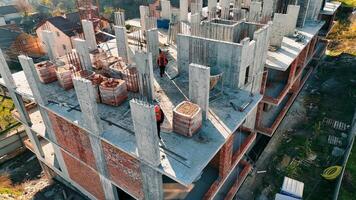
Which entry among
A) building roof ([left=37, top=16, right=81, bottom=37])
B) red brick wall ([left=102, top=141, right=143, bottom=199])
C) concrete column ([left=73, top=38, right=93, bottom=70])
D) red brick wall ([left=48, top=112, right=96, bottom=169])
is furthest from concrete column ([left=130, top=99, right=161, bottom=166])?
building roof ([left=37, top=16, right=81, bottom=37])

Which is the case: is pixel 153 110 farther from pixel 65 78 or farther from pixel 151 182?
pixel 65 78

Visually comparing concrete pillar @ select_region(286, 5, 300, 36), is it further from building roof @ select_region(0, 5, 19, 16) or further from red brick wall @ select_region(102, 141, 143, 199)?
building roof @ select_region(0, 5, 19, 16)

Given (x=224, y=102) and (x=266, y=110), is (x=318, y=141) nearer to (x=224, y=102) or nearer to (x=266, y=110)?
(x=266, y=110)

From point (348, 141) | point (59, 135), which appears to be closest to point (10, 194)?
point (59, 135)

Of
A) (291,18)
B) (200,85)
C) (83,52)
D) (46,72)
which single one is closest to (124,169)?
(200,85)

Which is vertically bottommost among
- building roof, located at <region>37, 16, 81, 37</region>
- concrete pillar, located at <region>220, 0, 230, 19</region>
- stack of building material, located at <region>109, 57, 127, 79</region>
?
building roof, located at <region>37, 16, 81, 37</region>

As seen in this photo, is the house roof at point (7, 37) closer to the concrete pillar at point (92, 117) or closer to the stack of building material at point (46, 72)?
the stack of building material at point (46, 72)
